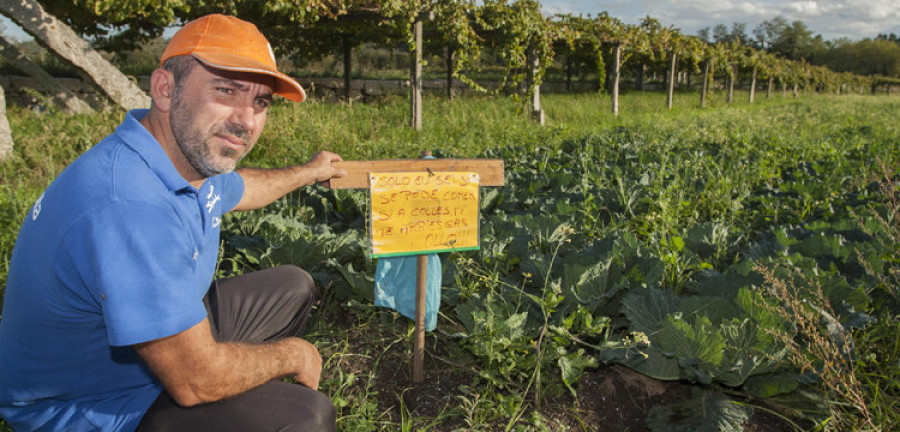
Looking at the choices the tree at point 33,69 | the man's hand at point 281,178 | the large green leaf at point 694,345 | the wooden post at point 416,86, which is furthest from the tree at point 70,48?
the large green leaf at point 694,345

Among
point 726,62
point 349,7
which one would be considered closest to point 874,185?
point 349,7

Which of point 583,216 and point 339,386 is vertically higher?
point 583,216

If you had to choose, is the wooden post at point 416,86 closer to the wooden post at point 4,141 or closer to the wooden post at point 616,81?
the wooden post at point 4,141

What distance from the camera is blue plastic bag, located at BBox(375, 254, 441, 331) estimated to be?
237cm

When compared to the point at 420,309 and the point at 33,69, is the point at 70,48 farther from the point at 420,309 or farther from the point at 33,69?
the point at 420,309

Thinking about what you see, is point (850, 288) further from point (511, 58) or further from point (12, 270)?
point (511, 58)

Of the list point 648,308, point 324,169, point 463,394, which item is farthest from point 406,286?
point 648,308

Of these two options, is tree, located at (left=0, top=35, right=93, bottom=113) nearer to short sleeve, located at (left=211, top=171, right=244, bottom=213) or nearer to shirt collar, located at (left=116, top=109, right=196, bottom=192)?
short sleeve, located at (left=211, top=171, right=244, bottom=213)

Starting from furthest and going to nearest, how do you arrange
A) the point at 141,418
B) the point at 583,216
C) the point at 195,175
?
1. the point at 583,216
2. the point at 195,175
3. the point at 141,418

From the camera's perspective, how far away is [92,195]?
1.30 metres

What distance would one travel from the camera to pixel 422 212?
85.7 inches

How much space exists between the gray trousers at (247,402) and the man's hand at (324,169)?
548 millimetres

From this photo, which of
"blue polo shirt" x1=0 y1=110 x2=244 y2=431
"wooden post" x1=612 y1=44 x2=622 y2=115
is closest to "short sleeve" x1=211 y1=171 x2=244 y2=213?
"blue polo shirt" x1=0 y1=110 x2=244 y2=431

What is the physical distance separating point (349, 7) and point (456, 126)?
2.74 metres
